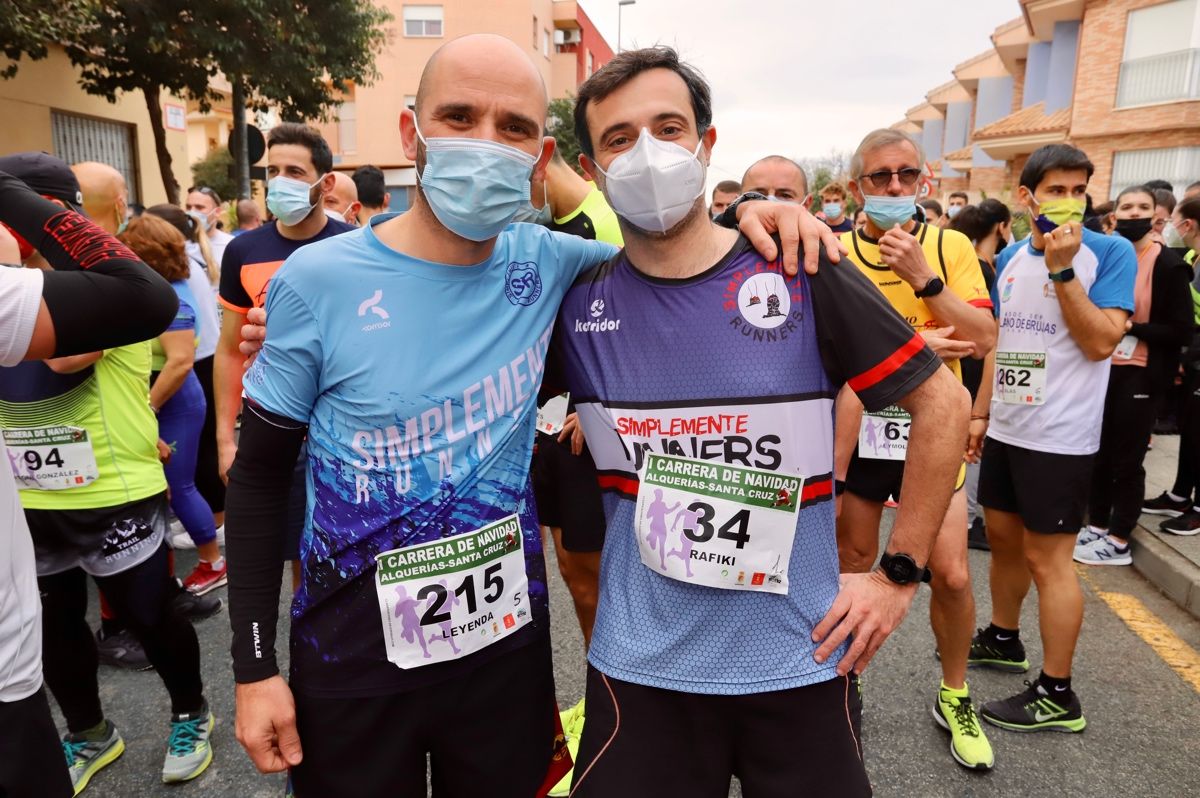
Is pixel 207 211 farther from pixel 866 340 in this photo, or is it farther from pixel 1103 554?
pixel 1103 554

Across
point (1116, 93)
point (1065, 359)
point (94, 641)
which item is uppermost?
Result: point (1116, 93)

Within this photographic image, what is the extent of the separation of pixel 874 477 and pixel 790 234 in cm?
176

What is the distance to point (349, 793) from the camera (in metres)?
1.65

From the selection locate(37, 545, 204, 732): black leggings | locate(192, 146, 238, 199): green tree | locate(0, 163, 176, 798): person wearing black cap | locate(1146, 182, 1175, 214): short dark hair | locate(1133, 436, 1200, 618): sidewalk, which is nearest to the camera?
locate(0, 163, 176, 798): person wearing black cap

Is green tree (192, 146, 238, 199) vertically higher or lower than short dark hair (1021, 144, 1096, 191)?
higher

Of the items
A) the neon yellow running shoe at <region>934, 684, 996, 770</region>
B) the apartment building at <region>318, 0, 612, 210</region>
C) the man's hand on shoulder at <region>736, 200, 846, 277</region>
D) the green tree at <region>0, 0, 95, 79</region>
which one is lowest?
the neon yellow running shoe at <region>934, 684, 996, 770</region>

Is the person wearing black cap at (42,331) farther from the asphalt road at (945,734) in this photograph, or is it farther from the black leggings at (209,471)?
the black leggings at (209,471)


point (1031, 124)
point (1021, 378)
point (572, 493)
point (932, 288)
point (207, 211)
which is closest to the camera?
point (932, 288)

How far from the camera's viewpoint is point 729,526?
1.58 meters

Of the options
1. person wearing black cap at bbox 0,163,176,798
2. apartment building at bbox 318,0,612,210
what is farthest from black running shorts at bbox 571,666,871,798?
apartment building at bbox 318,0,612,210

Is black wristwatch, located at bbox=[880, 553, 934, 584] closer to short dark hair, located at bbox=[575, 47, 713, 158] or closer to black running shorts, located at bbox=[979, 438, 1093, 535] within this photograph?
short dark hair, located at bbox=[575, 47, 713, 158]

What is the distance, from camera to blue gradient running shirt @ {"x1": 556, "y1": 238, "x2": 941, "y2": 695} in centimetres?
158

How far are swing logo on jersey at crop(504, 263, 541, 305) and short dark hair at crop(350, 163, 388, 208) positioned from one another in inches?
188

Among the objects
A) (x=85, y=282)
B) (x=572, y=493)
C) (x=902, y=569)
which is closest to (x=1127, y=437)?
(x=572, y=493)
